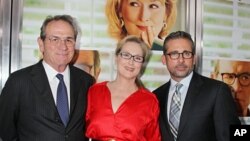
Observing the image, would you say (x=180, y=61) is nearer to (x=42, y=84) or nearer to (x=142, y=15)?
(x=142, y=15)

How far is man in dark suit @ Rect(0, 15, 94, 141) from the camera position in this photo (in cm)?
175

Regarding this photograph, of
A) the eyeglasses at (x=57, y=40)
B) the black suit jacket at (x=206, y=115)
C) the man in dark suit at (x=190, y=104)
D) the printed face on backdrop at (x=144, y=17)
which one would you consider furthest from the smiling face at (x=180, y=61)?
the eyeglasses at (x=57, y=40)

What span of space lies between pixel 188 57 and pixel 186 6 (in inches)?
29.5

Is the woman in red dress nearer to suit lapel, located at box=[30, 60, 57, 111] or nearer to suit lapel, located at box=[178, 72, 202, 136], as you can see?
suit lapel, located at box=[178, 72, 202, 136]

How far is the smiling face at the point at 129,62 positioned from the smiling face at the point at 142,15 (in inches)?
22.4

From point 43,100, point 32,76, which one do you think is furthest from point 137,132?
point 32,76

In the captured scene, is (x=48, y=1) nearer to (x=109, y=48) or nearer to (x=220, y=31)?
(x=109, y=48)

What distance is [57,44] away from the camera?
1.80 m

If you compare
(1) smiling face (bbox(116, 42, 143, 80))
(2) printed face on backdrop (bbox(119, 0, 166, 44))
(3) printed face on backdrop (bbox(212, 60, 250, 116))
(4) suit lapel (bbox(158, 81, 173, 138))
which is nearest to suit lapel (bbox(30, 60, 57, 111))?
(1) smiling face (bbox(116, 42, 143, 80))

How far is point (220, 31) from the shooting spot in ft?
9.00

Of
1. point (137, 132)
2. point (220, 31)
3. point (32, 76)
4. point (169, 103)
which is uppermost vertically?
point (220, 31)

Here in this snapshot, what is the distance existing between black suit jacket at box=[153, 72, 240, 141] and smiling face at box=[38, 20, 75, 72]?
0.71 meters

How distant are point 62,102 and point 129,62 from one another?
0.44 metres

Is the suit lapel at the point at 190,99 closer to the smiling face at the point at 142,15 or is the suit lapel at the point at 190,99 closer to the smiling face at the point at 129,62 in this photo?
the smiling face at the point at 129,62
